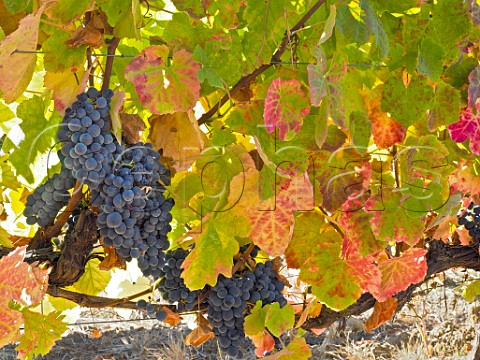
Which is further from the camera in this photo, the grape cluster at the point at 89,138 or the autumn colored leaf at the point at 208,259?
the autumn colored leaf at the point at 208,259

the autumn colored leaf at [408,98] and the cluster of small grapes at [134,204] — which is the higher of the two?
the autumn colored leaf at [408,98]

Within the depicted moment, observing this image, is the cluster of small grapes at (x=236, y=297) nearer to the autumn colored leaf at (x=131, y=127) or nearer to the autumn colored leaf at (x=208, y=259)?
the autumn colored leaf at (x=208, y=259)

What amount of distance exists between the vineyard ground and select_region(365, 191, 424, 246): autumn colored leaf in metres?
2.05

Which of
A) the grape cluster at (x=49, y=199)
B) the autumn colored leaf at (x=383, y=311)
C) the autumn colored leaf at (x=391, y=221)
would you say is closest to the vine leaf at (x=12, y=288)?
the grape cluster at (x=49, y=199)

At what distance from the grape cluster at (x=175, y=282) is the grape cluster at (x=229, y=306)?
0.03 m

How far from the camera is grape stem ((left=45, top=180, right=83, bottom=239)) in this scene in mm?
1002

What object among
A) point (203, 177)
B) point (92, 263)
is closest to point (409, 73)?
point (203, 177)

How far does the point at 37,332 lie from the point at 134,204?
1.26 ft

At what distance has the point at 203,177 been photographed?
42.4 inches

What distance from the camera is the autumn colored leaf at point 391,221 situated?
3.64 feet

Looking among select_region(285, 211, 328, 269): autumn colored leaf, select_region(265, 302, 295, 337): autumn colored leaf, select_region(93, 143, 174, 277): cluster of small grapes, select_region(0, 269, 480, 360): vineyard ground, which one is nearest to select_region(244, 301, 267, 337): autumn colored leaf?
select_region(265, 302, 295, 337): autumn colored leaf

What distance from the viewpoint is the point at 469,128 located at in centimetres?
118

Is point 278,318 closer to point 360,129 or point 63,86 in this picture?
point 360,129

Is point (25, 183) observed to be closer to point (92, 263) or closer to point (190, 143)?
point (92, 263)
